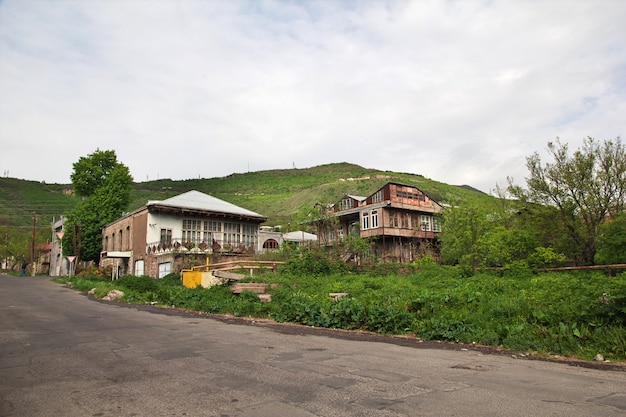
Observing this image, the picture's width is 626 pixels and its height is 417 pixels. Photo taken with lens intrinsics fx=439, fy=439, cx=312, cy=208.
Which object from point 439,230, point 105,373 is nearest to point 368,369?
point 105,373

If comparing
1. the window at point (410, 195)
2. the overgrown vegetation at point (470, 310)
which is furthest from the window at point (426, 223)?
the overgrown vegetation at point (470, 310)

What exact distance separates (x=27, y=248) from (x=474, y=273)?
266ft

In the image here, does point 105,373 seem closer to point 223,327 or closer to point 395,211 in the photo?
point 223,327

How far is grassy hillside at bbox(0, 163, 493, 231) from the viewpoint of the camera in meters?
92.9

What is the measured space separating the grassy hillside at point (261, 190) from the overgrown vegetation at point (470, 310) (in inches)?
2353

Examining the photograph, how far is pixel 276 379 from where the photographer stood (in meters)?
6.13

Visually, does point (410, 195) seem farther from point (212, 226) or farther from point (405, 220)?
point (212, 226)

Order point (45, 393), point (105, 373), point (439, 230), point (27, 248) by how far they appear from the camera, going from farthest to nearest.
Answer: point (27, 248), point (439, 230), point (105, 373), point (45, 393)

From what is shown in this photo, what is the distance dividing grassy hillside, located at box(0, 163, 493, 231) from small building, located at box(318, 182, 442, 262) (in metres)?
33.8

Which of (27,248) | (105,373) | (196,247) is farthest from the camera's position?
(27,248)

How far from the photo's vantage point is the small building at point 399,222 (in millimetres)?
44656

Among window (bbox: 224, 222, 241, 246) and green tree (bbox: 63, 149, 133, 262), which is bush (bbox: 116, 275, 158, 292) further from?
green tree (bbox: 63, 149, 133, 262)

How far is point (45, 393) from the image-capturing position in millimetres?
5469

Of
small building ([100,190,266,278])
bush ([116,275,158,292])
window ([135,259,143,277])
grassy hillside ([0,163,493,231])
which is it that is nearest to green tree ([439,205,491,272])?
small building ([100,190,266,278])
